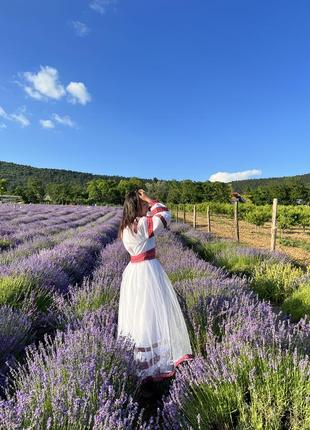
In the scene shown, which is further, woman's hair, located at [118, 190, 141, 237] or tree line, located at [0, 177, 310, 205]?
tree line, located at [0, 177, 310, 205]

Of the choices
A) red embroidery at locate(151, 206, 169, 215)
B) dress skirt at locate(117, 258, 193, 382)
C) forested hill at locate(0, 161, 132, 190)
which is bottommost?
dress skirt at locate(117, 258, 193, 382)

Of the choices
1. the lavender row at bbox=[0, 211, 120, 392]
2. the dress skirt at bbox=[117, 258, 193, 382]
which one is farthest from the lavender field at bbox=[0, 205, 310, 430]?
the dress skirt at bbox=[117, 258, 193, 382]

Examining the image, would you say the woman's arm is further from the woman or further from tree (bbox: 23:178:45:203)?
tree (bbox: 23:178:45:203)

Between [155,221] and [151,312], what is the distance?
71 cm

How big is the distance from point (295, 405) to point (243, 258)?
573 centimetres

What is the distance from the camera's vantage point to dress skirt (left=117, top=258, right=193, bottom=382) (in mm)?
2764

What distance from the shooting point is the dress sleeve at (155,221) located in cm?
294

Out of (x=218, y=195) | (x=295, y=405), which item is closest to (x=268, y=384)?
(x=295, y=405)

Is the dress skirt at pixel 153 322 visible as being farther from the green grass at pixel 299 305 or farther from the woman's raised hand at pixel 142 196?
the green grass at pixel 299 305

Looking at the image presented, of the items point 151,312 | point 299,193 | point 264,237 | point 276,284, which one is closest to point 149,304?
point 151,312

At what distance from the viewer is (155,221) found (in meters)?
2.95

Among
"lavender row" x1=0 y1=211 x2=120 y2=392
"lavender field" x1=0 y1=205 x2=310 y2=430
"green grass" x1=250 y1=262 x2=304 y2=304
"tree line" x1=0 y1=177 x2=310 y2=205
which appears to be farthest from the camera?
"tree line" x1=0 y1=177 x2=310 y2=205

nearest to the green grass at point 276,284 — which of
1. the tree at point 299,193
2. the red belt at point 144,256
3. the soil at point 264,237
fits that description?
the red belt at point 144,256

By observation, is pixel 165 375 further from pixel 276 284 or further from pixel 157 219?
pixel 276 284
